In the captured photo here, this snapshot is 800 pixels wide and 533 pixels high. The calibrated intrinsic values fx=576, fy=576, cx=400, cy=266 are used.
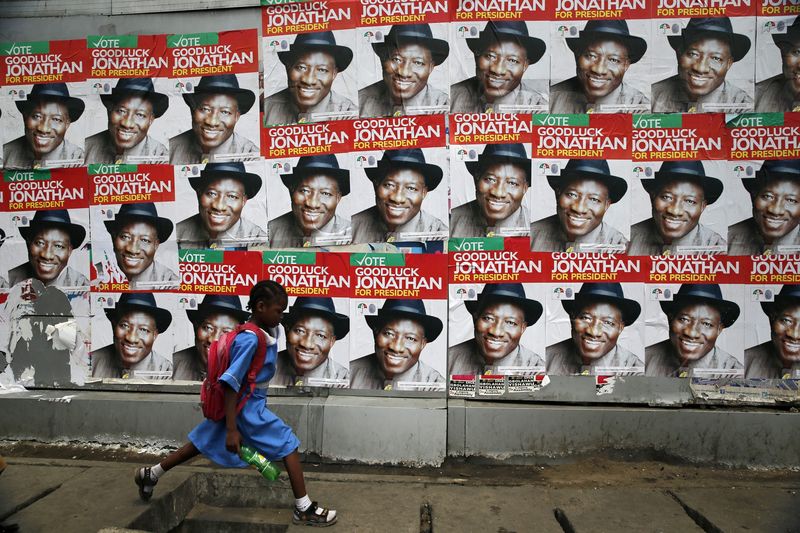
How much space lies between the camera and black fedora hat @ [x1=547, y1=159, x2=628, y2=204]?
431 centimetres

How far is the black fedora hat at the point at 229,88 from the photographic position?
179 inches

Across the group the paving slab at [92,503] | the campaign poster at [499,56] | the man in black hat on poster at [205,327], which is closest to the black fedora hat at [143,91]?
the man in black hat on poster at [205,327]

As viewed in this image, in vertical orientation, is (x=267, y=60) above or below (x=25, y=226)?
above

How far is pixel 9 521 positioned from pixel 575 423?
3686 mm

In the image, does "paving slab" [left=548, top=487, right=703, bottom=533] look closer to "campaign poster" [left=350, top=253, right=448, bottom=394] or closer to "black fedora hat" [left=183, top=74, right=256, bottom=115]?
"campaign poster" [left=350, top=253, right=448, bottom=394]

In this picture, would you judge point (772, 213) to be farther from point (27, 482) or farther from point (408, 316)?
point (27, 482)

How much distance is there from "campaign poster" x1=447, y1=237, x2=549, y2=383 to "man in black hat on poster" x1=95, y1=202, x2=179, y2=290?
230cm

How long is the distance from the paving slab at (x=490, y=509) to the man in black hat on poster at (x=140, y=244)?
8.80 feet

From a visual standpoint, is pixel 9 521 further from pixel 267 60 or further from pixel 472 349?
pixel 267 60

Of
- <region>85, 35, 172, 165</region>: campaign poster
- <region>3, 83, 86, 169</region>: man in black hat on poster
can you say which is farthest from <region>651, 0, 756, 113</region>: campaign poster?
<region>3, 83, 86, 169</region>: man in black hat on poster

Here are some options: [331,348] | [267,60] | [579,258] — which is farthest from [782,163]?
[267,60]

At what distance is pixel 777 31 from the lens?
4.18 meters

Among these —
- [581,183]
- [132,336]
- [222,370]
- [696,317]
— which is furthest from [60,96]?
[696,317]

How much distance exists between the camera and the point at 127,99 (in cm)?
466
